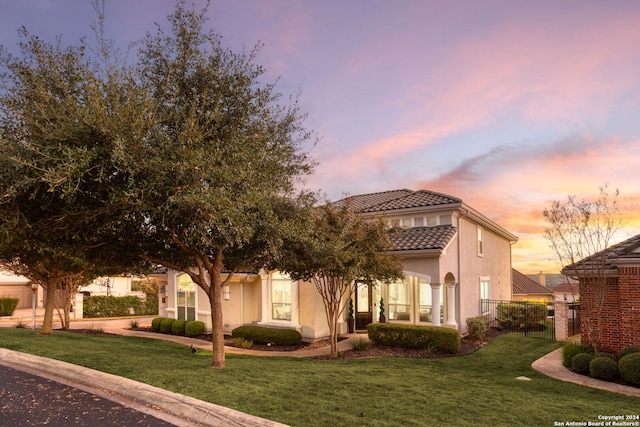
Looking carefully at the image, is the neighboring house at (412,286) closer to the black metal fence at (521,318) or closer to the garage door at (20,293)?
the black metal fence at (521,318)

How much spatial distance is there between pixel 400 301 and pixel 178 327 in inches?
435

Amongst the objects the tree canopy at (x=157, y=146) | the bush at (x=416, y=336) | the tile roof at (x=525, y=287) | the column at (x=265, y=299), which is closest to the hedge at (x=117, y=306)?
the column at (x=265, y=299)

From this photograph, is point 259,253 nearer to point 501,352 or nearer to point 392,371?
point 392,371

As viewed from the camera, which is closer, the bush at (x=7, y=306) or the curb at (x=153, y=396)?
the curb at (x=153, y=396)

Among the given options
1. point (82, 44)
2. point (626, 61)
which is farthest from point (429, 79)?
point (82, 44)

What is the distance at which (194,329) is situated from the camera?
72.2 ft

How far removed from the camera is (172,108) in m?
9.73

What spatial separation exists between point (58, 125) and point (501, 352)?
47.4ft

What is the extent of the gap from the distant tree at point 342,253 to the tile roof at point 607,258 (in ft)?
17.4

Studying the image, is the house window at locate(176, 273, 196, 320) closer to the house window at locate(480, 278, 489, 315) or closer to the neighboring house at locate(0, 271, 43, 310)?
the house window at locate(480, 278, 489, 315)

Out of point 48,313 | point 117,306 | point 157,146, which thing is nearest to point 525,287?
point 117,306

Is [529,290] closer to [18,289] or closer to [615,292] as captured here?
[615,292]

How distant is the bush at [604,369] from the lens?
11.2 metres

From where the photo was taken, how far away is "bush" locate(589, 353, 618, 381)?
11.2 metres
